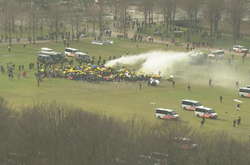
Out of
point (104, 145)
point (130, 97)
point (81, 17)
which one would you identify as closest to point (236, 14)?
point (81, 17)

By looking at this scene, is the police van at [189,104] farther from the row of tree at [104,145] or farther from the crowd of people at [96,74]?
the row of tree at [104,145]

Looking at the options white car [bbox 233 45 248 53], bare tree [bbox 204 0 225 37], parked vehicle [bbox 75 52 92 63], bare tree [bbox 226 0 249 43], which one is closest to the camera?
parked vehicle [bbox 75 52 92 63]

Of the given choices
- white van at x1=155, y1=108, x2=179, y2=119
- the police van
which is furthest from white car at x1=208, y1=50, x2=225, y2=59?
white van at x1=155, y1=108, x2=179, y2=119

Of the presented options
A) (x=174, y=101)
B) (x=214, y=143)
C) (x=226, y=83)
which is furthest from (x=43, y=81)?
(x=214, y=143)

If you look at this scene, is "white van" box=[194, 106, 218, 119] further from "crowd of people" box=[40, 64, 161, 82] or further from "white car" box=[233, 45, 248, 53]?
"white car" box=[233, 45, 248, 53]

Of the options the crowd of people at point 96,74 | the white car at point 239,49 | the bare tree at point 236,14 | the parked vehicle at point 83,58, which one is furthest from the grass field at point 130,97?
the bare tree at point 236,14

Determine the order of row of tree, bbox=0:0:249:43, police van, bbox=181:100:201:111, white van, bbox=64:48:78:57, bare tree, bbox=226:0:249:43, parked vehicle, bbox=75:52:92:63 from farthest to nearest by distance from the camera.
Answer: bare tree, bbox=226:0:249:43
row of tree, bbox=0:0:249:43
white van, bbox=64:48:78:57
parked vehicle, bbox=75:52:92:63
police van, bbox=181:100:201:111

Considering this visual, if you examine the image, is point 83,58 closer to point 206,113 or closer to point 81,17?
point 206,113
